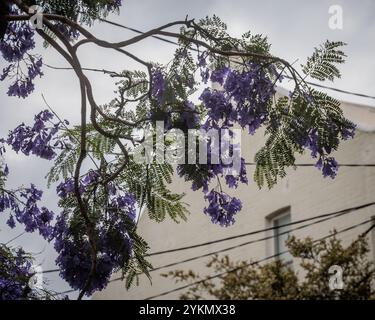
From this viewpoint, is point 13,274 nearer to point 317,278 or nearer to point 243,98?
point 243,98

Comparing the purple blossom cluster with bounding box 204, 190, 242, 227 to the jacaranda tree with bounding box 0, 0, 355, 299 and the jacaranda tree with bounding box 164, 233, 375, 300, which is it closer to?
the jacaranda tree with bounding box 0, 0, 355, 299

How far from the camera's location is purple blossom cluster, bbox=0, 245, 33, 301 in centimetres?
454

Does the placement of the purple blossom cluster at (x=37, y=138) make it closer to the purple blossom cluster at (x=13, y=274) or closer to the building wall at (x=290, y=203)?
the purple blossom cluster at (x=13, y=274)

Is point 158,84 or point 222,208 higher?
point 158,84

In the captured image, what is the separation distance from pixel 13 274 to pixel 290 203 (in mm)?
6305

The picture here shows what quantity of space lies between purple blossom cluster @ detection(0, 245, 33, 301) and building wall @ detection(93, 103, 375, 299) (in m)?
3.45

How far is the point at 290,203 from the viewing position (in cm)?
1034

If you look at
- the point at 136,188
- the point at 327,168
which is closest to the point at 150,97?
the point at 136,188

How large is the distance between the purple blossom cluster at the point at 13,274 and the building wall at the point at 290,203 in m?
3.45

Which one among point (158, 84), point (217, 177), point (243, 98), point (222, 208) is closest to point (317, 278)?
point (222, 208)

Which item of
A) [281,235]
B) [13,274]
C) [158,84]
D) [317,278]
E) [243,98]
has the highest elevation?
[281,235]

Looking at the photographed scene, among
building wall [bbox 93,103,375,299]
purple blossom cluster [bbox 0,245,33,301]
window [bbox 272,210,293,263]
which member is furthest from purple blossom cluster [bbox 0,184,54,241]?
window [bbox 272,210,293,263]

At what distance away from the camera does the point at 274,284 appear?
326 inches

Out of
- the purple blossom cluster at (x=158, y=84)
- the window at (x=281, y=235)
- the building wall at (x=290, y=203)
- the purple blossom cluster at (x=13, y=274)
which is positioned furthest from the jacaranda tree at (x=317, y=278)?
the purple blossom cluster at (x=158, y=84)
